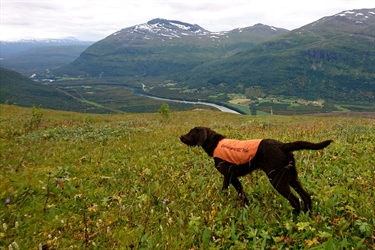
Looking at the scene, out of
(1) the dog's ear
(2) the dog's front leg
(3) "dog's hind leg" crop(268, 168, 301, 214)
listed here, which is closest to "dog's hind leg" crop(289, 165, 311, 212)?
(3) "dog's hind leg" crop(268, 168, 301, 214)

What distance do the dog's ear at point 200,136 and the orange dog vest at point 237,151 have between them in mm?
717

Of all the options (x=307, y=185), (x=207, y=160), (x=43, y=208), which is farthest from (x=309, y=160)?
(x=43, y=208)

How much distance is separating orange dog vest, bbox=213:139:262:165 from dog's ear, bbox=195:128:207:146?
72 centimetres

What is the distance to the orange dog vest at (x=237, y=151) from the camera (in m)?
5.65

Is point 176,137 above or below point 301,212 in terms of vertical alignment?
below

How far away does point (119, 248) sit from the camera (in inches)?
178

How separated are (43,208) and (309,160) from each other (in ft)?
25.1

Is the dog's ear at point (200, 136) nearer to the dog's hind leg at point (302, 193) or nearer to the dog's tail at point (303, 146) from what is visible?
the dog's tail at point (303, 146)

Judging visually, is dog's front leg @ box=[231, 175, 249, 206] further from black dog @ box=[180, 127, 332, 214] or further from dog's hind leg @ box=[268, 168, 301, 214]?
dog's hind leg @ box=[268, 168, 301, 214]

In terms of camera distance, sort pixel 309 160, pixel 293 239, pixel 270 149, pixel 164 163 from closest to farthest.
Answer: pixel 293 239 < pixel 270 149 < pixel 309 160 < pixel 164 163

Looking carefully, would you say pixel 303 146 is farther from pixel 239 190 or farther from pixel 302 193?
pixel 239 190

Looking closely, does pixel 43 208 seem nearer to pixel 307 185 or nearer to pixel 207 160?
pixel 207 160

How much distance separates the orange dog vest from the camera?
222 inches

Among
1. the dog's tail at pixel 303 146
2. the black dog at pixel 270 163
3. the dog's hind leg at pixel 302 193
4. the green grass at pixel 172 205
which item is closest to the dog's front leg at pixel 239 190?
the black dog at pixel 270 163
